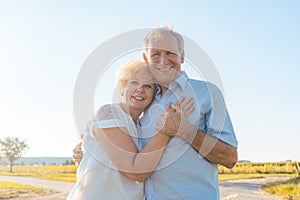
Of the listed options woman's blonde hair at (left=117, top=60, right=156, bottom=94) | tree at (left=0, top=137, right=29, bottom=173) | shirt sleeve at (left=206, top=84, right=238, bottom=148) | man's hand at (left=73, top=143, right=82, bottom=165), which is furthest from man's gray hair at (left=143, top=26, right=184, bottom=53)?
tree at (left=0, top=137, right=29, bottom=173)

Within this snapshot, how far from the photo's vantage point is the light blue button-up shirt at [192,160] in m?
2.70

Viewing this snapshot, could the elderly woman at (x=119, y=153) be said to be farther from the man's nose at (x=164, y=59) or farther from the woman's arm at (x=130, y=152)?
the man's nose at (x=164, y=59)

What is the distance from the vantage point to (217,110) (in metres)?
2.74

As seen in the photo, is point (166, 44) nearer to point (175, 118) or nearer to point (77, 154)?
point (175, 118)

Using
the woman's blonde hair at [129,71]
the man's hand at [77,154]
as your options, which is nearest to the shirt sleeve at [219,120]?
the woman's blonde hair at [129,71]

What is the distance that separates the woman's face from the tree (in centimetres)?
4073

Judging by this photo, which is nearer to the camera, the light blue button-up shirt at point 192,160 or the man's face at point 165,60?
the light blue button-up shirt at point 192,160

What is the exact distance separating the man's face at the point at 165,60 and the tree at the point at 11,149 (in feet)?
134

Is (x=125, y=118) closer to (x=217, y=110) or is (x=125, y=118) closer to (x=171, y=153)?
(x=171, y=153)

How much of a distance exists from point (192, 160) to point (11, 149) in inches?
1628

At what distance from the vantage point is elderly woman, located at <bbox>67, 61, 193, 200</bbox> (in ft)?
8.52

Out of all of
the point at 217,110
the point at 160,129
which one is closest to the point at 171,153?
the point at 160,129

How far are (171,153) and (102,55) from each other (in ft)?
2.41

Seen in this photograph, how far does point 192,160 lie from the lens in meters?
2.72
